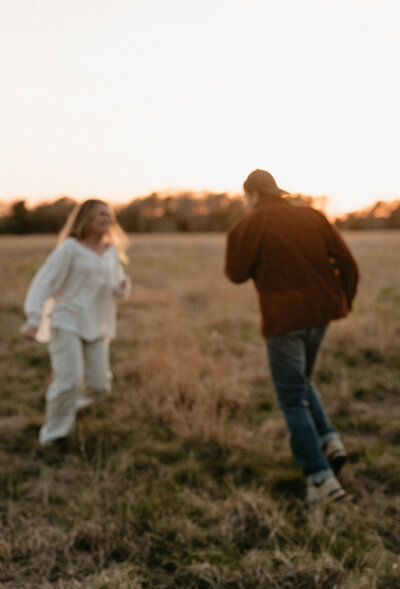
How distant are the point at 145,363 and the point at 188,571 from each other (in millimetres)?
2880

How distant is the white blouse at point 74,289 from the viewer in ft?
13.3

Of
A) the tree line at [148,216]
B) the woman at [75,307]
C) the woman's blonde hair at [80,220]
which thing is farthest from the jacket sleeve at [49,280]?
the tree line at [148,216]

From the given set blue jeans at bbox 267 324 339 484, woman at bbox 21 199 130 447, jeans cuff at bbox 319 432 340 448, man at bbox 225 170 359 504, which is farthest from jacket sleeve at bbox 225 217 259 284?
woman at bbox 21 199 130 447

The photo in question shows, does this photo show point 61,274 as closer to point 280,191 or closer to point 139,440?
point 139,440

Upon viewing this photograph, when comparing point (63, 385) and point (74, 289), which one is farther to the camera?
point (74, 289)

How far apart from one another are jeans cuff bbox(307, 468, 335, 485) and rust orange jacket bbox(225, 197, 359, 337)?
2.86ft

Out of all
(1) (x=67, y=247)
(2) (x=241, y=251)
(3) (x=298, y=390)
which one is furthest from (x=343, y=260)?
(1) (x=67, y=247)

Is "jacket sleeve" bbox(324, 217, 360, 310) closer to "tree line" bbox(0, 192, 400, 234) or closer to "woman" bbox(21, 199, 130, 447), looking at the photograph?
"woman" bbox(21, 199, 130, 447)

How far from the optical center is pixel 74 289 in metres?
4.25

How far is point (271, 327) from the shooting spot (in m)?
3.14

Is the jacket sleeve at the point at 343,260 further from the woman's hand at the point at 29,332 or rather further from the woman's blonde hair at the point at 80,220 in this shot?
the woman's hand at the point at 29,332

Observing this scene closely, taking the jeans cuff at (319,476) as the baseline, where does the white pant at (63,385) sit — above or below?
above

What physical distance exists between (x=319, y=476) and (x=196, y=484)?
0.81 meters

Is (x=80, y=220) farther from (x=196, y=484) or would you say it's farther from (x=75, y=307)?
(x=196, y=484)
